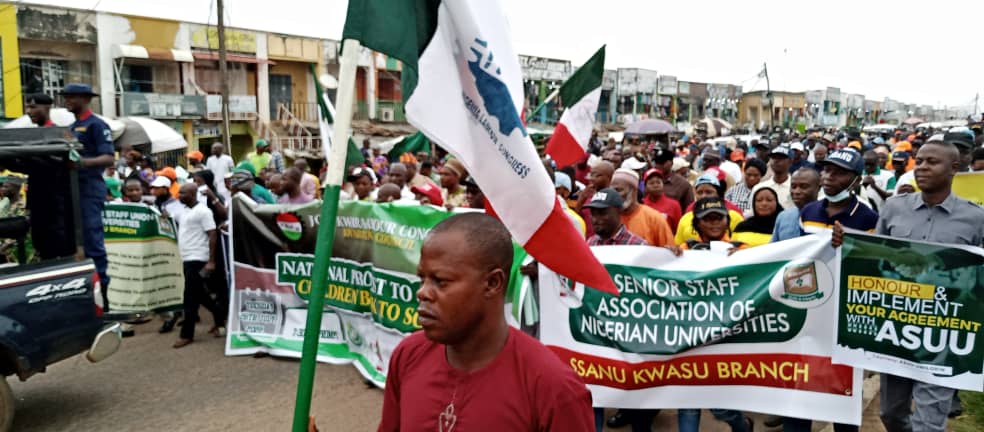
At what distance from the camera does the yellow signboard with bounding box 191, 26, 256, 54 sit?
108 ft

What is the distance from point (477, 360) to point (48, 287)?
4.51 m

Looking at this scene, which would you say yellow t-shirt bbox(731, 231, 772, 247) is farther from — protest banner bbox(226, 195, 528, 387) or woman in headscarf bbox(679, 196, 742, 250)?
protest banner bbox(226, 195, 528, 387)

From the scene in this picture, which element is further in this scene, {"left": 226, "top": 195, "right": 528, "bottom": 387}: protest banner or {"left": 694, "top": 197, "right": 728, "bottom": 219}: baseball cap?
{"left": 226, "top": 195, "right": 528, "bottom": 387}: protest banner

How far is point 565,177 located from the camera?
8.02 m

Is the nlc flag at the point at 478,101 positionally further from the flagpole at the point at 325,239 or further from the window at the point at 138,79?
the window at the point at 138,79

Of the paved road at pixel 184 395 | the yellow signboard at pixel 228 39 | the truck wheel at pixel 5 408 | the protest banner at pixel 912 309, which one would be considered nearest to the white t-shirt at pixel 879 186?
the protest banner at pixel 912 309

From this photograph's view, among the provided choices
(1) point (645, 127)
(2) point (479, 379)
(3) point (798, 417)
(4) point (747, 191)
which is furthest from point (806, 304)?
(1) point (645, 127)

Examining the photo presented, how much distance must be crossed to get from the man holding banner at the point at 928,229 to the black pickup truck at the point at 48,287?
5.12 m

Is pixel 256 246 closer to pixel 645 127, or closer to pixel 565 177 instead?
pixel 565 177

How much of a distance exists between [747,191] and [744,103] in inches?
3416

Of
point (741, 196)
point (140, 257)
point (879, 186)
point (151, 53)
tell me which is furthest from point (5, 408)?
point (151, 53)

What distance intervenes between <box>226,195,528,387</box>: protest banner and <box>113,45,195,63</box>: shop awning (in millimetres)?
26691

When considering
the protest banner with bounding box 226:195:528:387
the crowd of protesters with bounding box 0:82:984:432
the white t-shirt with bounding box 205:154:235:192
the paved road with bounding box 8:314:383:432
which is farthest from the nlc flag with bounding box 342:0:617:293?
the white t-shirt with bounding box 205:154:235:192

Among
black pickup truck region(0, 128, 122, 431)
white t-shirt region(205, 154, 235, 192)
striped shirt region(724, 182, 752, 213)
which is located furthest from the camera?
white t-shirt region(205, 154, 235, 192)
